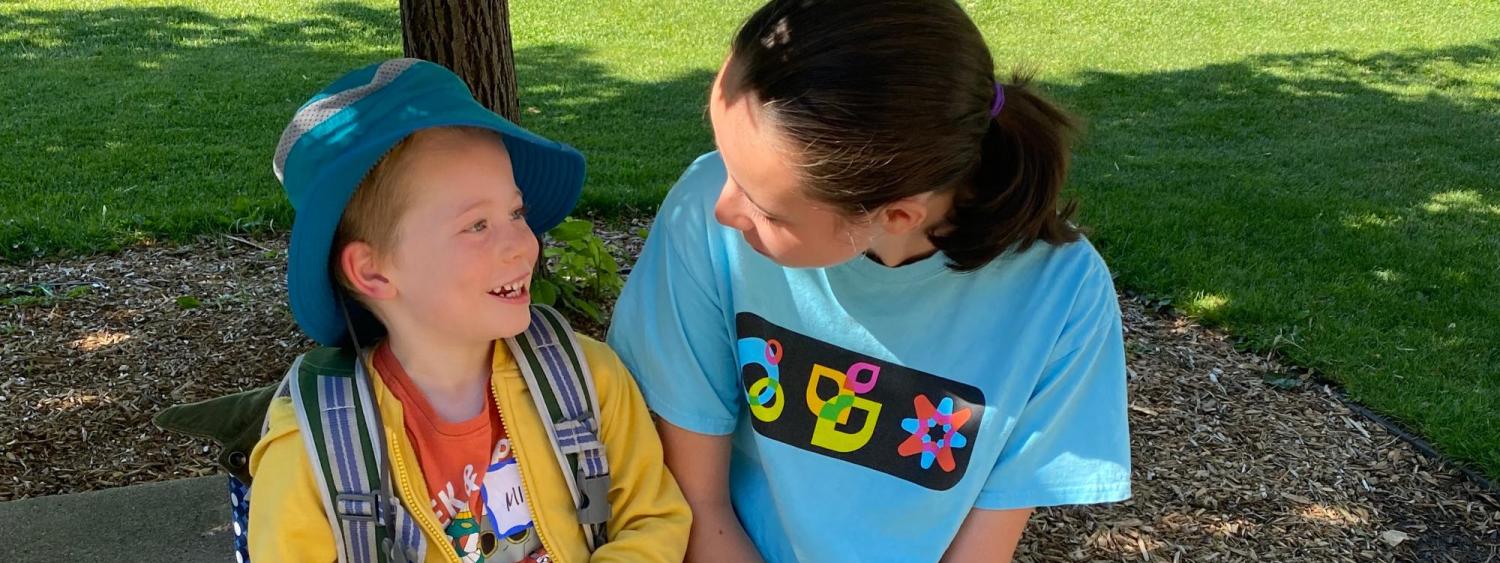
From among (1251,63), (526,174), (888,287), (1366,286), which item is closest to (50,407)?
(526,174)

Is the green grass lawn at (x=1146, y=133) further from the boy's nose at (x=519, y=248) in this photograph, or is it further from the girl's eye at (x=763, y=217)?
the boy's nose at (x=519, y=248)

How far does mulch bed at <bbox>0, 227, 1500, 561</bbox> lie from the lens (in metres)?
3.34

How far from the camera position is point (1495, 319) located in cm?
483

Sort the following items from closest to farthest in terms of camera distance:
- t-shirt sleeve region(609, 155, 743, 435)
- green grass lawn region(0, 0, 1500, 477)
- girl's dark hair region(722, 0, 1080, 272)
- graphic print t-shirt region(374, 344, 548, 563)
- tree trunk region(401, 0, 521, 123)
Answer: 1. girl's dark hair region(722, 0, 1080, 272)
2. graphic print t-shirt region(374, 344, 548, 563)
3. t-shirt sleeve region(609, 155, 743, 435)
4. tree trunk region(401, 0, 521, 123)
5. green grass lawn region(0, 0, 1500, 477)

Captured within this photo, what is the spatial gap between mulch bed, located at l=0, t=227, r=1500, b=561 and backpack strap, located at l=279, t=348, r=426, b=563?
6.05 feet

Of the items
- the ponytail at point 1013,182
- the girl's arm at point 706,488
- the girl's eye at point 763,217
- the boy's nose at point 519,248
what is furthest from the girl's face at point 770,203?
the girl's arm at point 706,488

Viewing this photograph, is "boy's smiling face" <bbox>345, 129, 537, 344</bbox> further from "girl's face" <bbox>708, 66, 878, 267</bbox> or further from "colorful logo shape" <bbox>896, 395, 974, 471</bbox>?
"colorful logo shape" <bbox>896, 395, 974, 471</bbox>

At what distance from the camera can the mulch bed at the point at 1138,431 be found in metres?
3.34

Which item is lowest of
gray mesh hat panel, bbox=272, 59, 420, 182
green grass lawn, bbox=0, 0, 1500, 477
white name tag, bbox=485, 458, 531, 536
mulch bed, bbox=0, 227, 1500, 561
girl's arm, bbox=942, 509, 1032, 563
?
green grass lawn, bbox=0, 0, 1500, 477

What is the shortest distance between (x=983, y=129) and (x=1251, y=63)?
10.4 meters

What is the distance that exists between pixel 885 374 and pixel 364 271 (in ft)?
2.85

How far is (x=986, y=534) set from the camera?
6.74 feet

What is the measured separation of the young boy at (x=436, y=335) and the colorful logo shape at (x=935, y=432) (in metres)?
0.43

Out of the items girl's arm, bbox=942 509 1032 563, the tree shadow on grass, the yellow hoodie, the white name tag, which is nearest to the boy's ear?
the yellow hoodie
